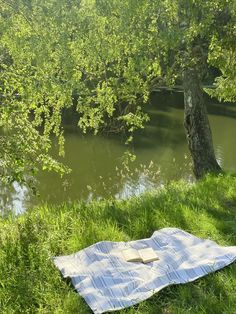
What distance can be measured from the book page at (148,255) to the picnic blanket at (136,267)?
40mm

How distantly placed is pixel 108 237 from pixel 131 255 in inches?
21.5

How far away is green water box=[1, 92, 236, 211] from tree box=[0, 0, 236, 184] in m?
1.90

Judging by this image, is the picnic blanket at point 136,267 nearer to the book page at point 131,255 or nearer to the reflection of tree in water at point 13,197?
the book page at point 131,255

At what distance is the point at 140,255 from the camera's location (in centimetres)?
403

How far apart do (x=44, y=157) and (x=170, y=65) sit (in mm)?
3913

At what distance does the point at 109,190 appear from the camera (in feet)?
38.4

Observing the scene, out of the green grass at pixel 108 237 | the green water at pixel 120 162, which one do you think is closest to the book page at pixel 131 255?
the green grass at pixel 108 237

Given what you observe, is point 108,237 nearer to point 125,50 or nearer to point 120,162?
point 125,50

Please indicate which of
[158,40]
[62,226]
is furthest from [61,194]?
[62,226]

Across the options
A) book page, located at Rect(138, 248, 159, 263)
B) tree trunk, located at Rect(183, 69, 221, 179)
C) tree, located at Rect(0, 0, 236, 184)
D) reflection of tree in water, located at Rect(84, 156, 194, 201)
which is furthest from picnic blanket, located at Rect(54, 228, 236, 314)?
reflection of tree in water, located at Rect(84, 156, 194, 201)

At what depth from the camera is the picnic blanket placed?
3450 millimetres

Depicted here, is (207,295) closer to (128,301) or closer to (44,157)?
(128,301)

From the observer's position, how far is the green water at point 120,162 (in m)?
11.7

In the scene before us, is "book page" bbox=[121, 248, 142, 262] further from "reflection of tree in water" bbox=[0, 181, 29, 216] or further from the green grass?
"reflection of tree in water" bbox=[0, 181, 29, 216]
